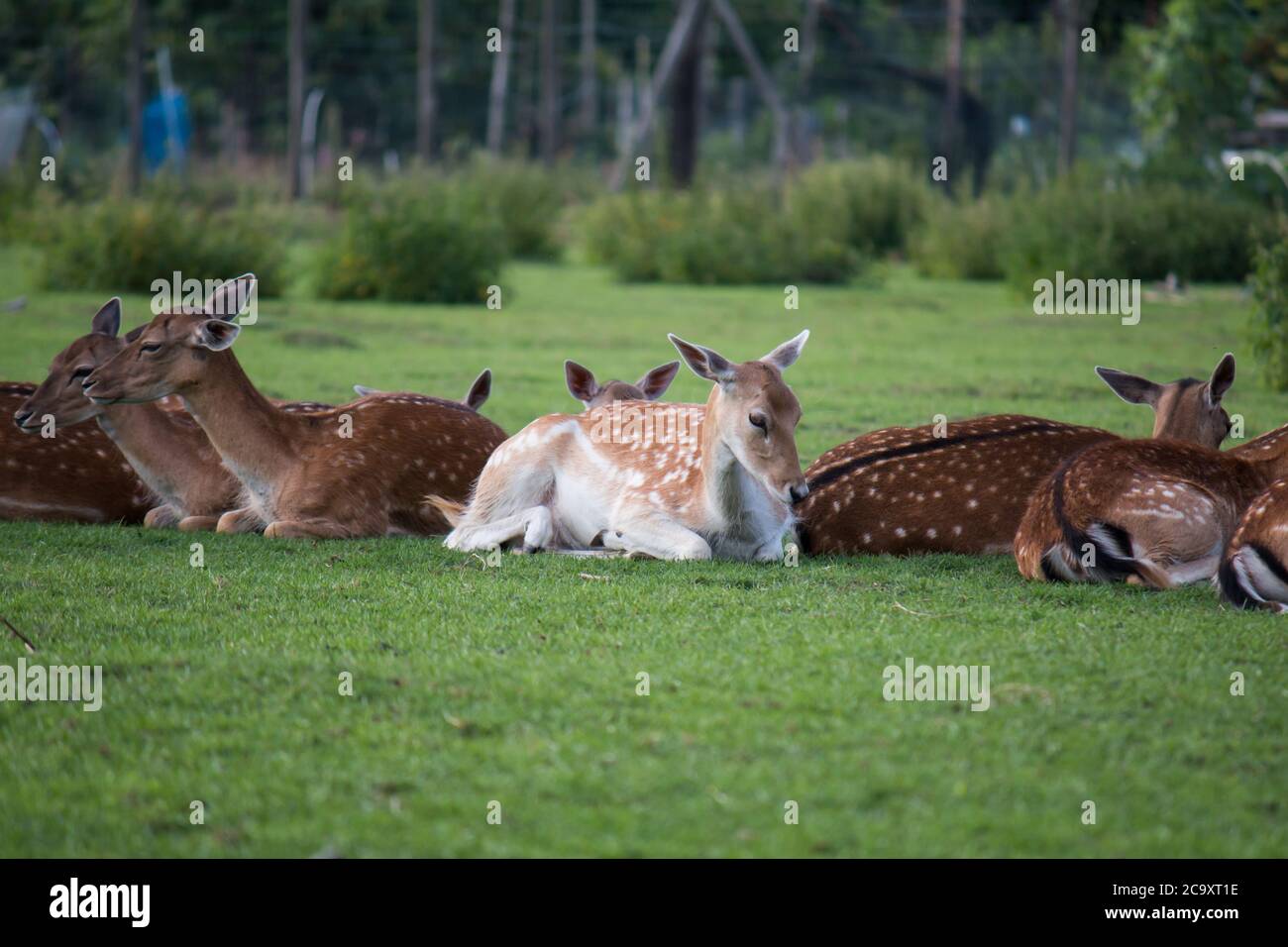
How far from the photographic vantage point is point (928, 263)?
24.8m

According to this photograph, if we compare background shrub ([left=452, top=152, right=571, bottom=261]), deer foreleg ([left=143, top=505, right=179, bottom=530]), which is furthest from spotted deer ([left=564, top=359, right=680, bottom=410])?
background shrub ([left=452, top=152, right=571, bottom=261])

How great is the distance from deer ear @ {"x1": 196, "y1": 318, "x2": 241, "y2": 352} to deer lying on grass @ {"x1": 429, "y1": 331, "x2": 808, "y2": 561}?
3.96 feet

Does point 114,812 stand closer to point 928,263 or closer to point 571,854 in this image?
point 571,854

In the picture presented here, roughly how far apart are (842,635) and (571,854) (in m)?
2.05

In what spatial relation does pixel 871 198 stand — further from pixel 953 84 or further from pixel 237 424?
pixel 237 424

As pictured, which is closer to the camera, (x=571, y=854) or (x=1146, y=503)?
(x=571, y=854)

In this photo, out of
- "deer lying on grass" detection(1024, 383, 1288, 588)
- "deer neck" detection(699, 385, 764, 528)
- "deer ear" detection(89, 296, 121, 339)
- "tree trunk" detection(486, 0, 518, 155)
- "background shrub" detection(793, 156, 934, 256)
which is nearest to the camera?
"deer lying on grass" detection(1024, 383, 1288, 588)

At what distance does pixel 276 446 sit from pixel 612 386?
1854 mm

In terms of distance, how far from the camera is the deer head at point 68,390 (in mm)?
7809

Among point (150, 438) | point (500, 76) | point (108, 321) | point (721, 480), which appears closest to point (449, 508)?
point (721, 480)

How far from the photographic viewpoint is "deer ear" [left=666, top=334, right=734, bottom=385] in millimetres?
6750

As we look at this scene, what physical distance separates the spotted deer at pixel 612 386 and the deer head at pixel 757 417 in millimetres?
1722

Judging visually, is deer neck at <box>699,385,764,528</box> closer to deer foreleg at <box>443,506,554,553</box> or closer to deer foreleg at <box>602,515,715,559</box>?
deer foreleg at <box>602,515,715,559</box>

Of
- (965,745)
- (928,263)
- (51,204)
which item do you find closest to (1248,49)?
(928,263)
